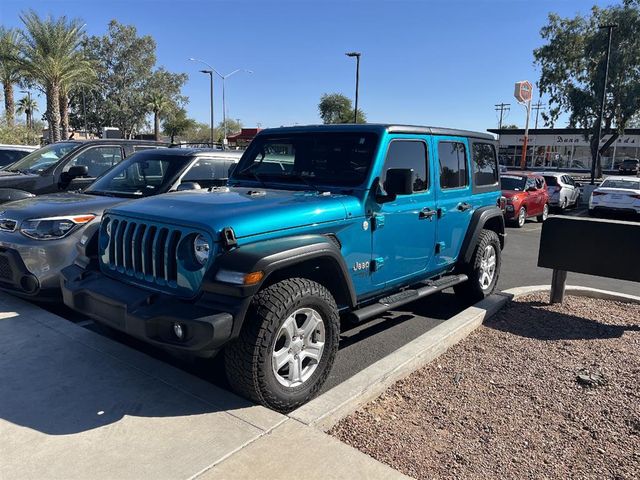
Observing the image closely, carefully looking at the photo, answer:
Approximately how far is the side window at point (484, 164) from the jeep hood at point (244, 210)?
2469 mm

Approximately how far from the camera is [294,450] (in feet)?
9.45

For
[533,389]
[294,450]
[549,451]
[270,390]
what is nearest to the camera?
[294,450]

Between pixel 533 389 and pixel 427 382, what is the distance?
2.58ft

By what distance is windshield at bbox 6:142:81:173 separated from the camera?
8.30 meters

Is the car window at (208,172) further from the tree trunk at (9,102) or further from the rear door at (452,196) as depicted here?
the tree trunk at (9,102)

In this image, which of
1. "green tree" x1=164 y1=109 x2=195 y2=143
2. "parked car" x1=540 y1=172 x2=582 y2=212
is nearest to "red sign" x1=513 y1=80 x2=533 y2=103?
"parked car" x1=540 y1=172 x2=582 y2=212

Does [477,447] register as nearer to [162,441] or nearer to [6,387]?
[162,441]

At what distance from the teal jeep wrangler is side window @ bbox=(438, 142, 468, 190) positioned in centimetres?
2

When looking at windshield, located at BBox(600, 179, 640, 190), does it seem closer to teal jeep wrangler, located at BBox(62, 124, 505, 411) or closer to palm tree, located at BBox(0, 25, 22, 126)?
teal jeep wrangler, located at BBox(62, 124, 505, 411)

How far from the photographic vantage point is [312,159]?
15.2 feet

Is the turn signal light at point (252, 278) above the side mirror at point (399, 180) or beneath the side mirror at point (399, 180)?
beneath

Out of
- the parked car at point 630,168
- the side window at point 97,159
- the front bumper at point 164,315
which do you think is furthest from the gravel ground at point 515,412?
the parked car at point 630,168

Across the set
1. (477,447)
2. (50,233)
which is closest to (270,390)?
(477,447)

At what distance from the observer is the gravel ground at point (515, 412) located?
3.00 m
